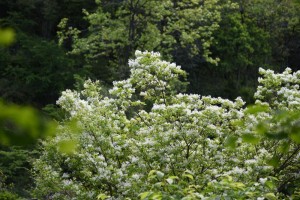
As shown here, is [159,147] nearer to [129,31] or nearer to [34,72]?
[129,31]

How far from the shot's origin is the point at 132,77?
22.5 feet

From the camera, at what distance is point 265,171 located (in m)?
5.34

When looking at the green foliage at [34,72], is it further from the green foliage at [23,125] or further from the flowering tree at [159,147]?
the green foliage at [23,125]

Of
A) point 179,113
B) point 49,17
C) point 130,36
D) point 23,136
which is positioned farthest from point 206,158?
point 49,17

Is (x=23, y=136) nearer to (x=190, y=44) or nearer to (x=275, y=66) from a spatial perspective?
(x=190, y=44)

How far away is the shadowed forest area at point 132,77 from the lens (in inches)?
160

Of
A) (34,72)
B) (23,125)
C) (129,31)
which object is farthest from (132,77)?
(34,72)

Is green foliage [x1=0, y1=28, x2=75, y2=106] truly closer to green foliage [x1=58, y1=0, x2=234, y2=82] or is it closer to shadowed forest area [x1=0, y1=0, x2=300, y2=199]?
shadowed forest area [x1=0, y1=0, x2=300, y2=199]

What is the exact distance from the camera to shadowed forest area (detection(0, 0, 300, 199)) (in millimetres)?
4074

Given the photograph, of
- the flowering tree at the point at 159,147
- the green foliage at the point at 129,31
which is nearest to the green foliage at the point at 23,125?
the flowering tree at the point at 159,147

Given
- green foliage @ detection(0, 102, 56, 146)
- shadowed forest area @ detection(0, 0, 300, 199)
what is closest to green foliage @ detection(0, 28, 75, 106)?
shadowed forest area @ detection(0, 0, 300, 199)

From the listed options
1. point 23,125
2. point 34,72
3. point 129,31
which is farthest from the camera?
point 34,72

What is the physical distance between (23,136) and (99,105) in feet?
18.8

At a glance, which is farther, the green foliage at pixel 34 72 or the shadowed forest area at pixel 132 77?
the green foliage at pixel 34 72
